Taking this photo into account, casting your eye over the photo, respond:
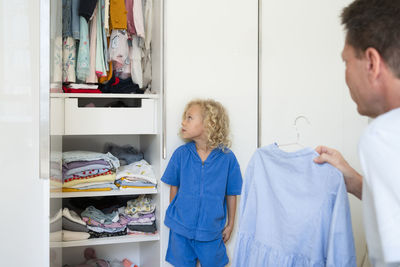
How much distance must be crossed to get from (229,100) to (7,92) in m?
1.17

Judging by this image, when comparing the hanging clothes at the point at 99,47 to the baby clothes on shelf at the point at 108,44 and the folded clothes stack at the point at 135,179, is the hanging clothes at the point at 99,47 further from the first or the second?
the folded clothes stack at the point at 135,179

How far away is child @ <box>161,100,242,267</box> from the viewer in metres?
2.15

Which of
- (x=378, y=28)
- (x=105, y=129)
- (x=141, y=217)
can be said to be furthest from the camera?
(x=141, y=217)

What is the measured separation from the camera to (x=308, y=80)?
2.49 m

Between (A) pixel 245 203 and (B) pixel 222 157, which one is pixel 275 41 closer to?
(B) pixel 222 157

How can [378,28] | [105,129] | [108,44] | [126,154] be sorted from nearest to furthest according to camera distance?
[378,28], [105,129], [108,44], [126,154]

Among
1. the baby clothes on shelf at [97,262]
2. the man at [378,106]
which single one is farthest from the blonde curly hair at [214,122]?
the man at [378,106]

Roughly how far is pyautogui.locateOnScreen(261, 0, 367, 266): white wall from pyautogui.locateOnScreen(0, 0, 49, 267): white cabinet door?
126cm

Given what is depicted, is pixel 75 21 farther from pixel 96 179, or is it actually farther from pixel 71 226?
pixel 71 226

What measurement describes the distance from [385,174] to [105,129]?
1747mm

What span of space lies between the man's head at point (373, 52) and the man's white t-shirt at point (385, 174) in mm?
118

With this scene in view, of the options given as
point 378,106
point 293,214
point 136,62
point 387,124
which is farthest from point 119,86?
point 387,124

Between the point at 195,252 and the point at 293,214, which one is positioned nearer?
the point at 293,214

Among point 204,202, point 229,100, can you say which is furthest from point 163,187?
point 229,100
